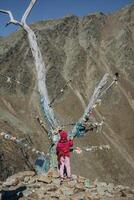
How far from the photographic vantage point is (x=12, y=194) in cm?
1440

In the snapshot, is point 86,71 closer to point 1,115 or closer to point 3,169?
point 1,115

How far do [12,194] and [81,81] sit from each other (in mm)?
83447

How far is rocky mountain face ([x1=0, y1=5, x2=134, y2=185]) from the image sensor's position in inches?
2694

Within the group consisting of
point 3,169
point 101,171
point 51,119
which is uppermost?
point 101,171

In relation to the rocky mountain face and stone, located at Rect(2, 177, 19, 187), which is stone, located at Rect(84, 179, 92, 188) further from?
the rocky mountain face

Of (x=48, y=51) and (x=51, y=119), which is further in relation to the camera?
(x=48, y=51)

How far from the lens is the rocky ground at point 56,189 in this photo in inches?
555

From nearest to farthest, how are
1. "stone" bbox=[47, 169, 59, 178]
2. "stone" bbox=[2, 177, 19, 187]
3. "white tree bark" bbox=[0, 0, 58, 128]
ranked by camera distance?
"stone" bbox=[47, 169, 59, 178], "stone" bbox=[2, 177, 19, 187], "white tree bark" bbox=[0, 0, 58, 128]

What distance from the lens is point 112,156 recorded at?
74750mm

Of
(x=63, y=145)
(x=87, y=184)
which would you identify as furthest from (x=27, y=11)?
(x=87, y=184)

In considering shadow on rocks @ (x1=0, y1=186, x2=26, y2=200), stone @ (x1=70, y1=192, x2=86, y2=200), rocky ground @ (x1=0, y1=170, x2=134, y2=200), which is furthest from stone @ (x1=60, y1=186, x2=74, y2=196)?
shadow on rocks @ (x1=0, y1=186, x2=26, y2=200)

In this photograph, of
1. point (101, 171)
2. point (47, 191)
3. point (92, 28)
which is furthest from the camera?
point (92, 28)

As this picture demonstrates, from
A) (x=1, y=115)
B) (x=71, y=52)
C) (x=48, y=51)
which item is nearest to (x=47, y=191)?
A: (x=1, y=115)

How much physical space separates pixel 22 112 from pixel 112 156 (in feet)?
56.4
